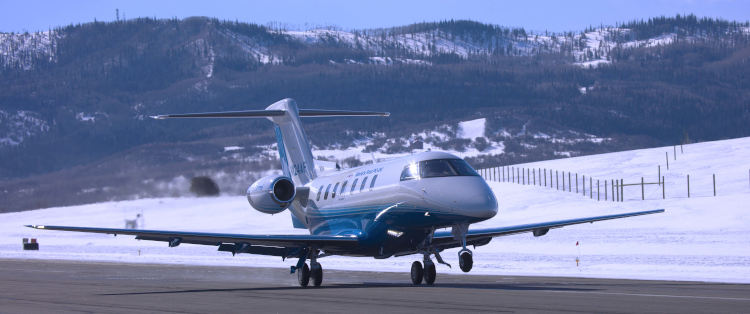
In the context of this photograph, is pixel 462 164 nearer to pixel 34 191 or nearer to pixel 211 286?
pixel 211 286

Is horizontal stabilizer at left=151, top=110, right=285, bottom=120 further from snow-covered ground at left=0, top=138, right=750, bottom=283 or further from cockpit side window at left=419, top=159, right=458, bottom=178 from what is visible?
cockpit side window at left=419, top=159, right=458, bottom=178

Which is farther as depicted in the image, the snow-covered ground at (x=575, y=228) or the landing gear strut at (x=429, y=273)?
the snow-covered ground at (x=575, y=228)

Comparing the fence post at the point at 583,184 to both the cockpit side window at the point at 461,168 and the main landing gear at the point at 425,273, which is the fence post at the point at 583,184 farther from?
the cockpit side window at the point at 461,168

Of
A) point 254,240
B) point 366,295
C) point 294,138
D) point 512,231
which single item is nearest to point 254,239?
point 254,240

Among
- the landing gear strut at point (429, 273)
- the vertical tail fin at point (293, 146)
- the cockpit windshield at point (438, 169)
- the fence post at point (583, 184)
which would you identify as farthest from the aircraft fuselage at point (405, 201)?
the fence post at point (583, 184)

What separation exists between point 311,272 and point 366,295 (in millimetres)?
5157

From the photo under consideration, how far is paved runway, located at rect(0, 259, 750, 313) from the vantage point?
58.6 ft

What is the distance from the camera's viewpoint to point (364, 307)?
18.2 metres

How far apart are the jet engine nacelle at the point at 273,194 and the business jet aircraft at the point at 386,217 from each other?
1.1 inches

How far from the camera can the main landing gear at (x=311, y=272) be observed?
85.2 ft

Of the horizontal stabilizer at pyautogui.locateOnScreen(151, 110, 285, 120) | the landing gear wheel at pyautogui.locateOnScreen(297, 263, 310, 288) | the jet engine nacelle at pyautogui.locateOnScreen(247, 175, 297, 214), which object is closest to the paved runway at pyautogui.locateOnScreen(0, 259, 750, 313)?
the landing gear wheel at pyautogui.locateOnScreen(297, 263, 310, 288)

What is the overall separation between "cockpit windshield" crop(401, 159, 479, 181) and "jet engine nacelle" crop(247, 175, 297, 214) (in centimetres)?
511

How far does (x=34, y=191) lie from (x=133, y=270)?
100 m

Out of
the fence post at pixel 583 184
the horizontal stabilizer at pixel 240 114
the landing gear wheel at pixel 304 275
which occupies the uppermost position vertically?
the horizontal stabilizer at pixel 240 114
